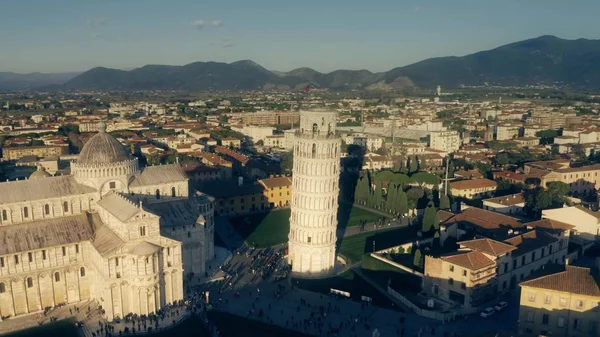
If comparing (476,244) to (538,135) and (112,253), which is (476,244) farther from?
(538,135)

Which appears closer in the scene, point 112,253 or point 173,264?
point 112,253

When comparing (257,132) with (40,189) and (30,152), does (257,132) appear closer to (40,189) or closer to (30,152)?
(30,152)

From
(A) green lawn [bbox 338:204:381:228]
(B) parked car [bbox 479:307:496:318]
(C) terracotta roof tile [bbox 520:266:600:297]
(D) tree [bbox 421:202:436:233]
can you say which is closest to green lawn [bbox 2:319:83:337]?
(B) parked car [bbox 479:307:496:318]

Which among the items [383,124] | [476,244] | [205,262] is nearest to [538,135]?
[383,124]

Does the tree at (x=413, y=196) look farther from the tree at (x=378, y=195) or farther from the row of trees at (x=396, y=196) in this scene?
the tree at (x=378, y=195)

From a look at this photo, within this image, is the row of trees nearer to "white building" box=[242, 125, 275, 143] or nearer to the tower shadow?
the tower shadow
